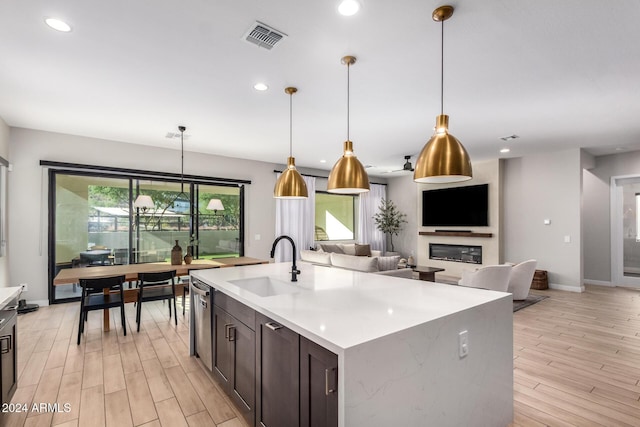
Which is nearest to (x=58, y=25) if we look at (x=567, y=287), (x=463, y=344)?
(x=463, y=344)

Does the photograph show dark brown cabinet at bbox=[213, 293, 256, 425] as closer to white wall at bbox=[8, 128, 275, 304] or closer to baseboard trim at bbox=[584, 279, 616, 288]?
white wall at bbox=[8, 128, 275, 304]

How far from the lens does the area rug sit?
15.8 feet

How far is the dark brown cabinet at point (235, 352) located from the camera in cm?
193

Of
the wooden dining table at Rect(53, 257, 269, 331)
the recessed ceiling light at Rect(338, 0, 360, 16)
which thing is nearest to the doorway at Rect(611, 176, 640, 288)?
the recessed ceiling light at Rect(338, 0, 360, 16)

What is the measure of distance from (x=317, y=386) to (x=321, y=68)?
2.50 meters

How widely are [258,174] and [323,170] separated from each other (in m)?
1.87

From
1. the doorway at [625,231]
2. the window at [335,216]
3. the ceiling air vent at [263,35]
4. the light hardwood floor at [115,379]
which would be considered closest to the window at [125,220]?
the light hardwood floor at [115,379]

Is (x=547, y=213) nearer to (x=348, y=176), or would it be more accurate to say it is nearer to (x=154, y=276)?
(x=348, y=176)

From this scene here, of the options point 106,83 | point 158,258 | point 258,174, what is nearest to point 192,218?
point 158,258

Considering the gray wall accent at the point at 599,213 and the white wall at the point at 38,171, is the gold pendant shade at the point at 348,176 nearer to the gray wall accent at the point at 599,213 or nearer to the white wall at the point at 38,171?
the white wall at the point at 38,171

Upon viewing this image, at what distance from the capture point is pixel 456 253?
7.54 metres

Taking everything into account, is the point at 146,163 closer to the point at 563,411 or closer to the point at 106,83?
the point at 106,83

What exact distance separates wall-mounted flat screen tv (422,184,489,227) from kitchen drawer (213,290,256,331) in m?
6.29

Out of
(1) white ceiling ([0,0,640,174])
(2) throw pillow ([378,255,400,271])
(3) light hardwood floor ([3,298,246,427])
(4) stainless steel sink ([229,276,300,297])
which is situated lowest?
(3) light hardwood floor ([3,298,246,427])
